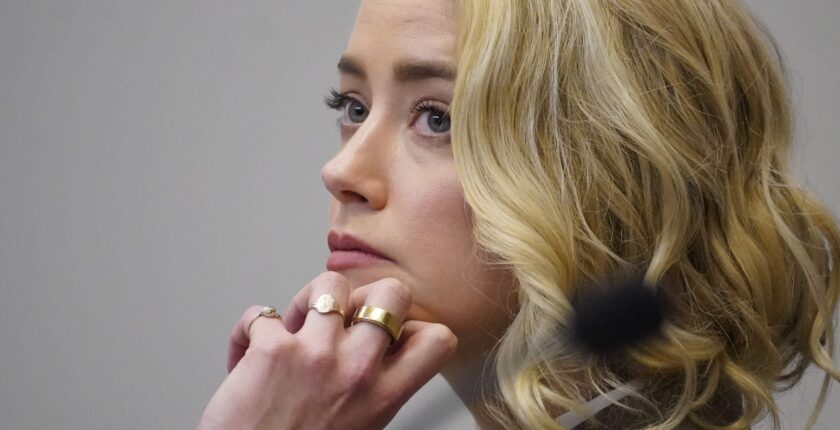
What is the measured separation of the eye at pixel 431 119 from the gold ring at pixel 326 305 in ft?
0.86

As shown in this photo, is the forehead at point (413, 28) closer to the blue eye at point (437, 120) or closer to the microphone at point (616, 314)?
the blue eye at point (437, 120)

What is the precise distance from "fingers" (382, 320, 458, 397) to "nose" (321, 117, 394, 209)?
181mm

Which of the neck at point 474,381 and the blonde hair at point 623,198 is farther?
the neck at point 474,381

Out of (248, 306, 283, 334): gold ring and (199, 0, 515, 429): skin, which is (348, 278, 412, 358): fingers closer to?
(199, 0, 515, 429): skin

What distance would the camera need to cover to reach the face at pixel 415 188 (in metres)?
1.43

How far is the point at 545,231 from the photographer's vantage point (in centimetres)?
137

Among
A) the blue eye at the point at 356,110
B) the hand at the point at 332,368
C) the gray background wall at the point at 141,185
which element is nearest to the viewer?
the hand at the point at 332,368

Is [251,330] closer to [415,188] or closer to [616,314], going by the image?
[415,188]

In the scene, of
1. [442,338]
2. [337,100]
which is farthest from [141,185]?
[442,338]

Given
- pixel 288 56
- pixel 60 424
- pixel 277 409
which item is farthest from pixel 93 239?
pixel 277 409

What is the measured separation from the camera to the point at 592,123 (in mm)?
1411

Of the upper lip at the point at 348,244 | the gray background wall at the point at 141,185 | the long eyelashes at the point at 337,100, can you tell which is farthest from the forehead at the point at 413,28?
the gray background wall at the point at 141,185

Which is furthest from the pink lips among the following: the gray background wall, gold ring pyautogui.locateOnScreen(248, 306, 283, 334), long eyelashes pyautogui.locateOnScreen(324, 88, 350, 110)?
the gray background wall

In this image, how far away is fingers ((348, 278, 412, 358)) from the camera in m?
1.38
